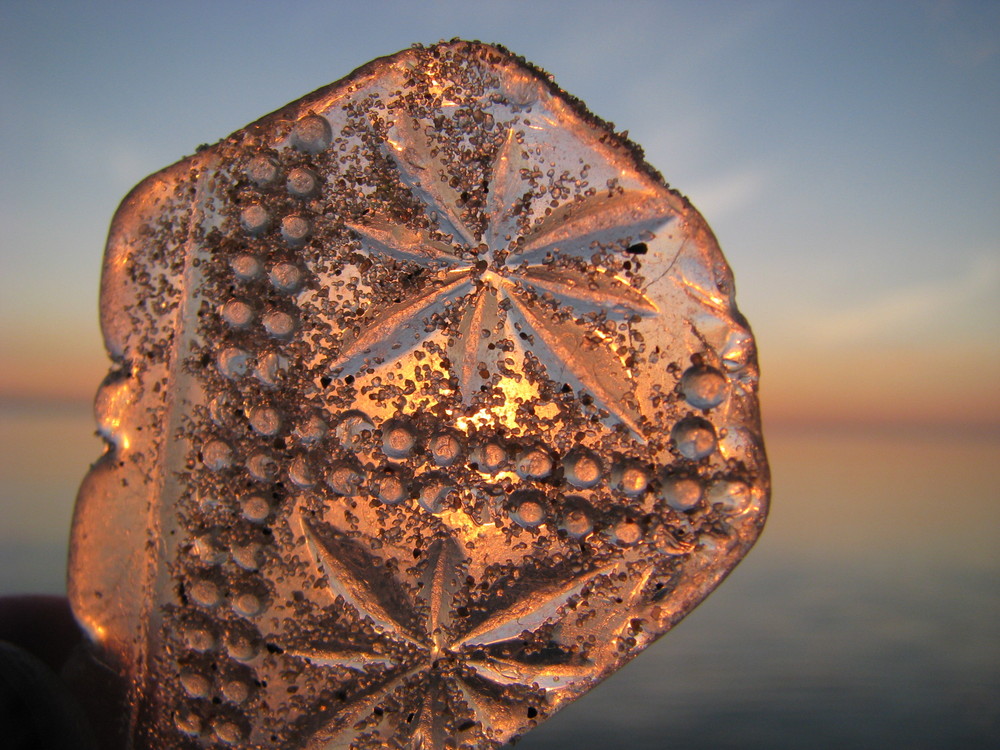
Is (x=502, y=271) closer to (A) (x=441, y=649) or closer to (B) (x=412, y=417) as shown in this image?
(B) (x=412, y=417)

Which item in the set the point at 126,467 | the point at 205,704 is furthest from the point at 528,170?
the point at 205,704

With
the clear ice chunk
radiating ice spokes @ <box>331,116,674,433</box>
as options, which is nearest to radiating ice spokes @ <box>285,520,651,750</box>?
the clear ice chunk

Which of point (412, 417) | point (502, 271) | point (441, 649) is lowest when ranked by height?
point (441, 649)

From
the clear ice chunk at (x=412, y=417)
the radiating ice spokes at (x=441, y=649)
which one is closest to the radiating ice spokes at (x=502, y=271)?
the clear ice chunk at (x=412, y=417)

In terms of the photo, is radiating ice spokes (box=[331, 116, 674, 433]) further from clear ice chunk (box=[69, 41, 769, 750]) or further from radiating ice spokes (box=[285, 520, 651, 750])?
radiating ice spokes (box=[285, 520, 651, 750])

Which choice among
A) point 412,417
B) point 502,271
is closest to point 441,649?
point 412,417

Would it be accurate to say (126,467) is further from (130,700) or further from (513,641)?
(513,641)

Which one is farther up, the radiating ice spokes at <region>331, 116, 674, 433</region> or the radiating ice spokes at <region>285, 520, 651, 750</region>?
the radiating ice spokes at <region>331, 116, 674, 433</region>
